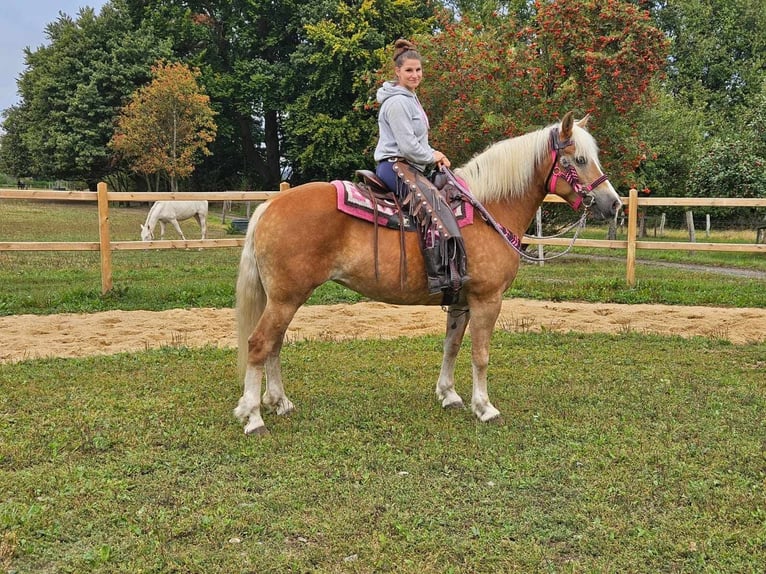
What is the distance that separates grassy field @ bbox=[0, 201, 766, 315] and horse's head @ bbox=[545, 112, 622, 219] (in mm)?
5600

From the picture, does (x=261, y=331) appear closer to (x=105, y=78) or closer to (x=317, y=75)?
(x=317, y=75)

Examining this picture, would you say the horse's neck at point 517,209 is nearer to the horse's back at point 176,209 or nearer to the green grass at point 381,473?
the green grass at point 381,473

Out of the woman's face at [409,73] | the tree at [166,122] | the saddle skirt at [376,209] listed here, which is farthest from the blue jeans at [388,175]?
the tree at [166,122]

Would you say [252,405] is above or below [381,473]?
above

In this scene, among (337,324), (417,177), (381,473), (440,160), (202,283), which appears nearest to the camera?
(381,473)

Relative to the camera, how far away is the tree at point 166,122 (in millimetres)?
30188

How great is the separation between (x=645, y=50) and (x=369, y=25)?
21.3m

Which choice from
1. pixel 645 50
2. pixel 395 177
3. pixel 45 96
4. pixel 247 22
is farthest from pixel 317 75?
pixel 395 177

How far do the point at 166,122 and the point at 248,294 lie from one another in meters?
29.5

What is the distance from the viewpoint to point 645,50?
14.0 metres

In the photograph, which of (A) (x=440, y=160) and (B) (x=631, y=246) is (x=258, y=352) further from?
(B) (x=631, y=246)

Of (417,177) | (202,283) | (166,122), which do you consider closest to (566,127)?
(417,177)

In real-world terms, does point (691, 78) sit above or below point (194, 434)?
above

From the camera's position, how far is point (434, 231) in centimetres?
445
